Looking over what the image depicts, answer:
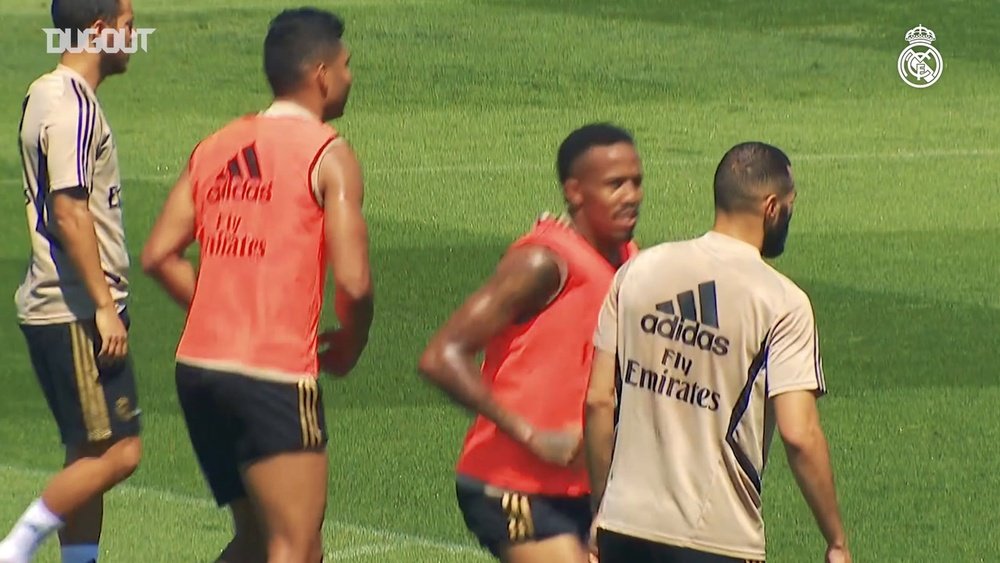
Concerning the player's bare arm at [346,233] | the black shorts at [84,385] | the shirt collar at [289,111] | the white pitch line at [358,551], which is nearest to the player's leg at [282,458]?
the player's bare arm at [346,233]

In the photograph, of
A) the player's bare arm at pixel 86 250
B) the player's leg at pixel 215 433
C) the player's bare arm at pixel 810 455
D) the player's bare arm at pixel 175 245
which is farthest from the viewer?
the player's bare arm at pixel 86 250

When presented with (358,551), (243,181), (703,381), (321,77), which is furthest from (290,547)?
(358,551)

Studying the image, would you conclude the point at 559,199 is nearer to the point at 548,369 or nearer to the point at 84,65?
the point at 84,65

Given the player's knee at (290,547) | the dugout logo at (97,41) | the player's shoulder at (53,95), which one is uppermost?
the dugout logo at (97,41)

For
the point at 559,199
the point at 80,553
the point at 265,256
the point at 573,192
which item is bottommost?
the point at 559,199

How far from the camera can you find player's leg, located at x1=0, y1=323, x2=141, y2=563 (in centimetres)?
728

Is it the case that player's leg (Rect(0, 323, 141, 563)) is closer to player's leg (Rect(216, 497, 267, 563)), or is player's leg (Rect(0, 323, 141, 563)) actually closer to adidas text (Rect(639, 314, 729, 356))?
player's leg (Rect(216, 497, 267, 563))

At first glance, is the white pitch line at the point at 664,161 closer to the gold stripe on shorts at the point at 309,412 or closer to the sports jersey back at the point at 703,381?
the gold stripe on shorts at the point at 309,412

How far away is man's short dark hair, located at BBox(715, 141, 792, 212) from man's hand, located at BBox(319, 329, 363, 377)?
53.6 inches

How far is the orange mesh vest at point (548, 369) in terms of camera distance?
5.98 metres

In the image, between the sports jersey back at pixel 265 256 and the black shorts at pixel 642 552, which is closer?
the black shorts at pixel 642 552

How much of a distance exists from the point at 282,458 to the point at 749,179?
1699mm

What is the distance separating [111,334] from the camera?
715 cm

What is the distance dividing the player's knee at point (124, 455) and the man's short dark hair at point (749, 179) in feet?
8.43
